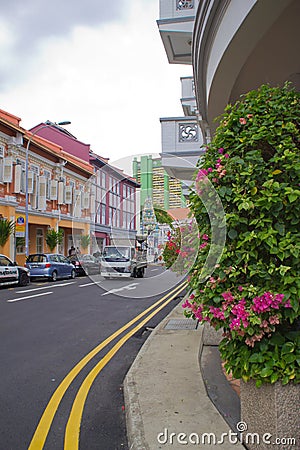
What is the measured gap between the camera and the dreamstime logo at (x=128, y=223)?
10.7 feet

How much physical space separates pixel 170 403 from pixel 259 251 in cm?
197

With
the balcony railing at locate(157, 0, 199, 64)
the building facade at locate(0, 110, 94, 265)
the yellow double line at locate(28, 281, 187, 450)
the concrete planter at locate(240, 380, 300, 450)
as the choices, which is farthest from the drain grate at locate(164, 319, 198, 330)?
the building facade at locate(0, 110, 94, 265)

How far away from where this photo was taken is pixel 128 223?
16953mm

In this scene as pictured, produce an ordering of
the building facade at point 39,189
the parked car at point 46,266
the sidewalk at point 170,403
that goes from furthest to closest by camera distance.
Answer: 1. the building facade at point 39,189
2. the parked car at point 46,266
3. the sidewalk at point 170,403

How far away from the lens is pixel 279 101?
3.26m

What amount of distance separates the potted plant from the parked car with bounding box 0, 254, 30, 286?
48.4ft

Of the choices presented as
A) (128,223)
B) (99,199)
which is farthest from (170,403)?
(99,199)

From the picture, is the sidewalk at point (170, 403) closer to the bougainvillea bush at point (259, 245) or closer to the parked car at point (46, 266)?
the bougainvillea bush at point (259, 245)

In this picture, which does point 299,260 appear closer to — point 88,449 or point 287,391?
point 287,391

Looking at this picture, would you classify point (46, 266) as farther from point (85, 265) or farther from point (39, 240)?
point (39, 240)

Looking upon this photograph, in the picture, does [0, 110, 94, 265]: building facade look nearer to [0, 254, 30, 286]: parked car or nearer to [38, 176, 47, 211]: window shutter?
[38, 176, 47, 211]: window shutter

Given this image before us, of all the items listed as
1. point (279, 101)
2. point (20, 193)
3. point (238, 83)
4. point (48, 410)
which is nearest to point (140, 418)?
point (48, 410)

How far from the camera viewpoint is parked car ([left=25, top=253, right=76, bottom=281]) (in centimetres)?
2080

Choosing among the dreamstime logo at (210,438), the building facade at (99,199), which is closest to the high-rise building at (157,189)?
the dreamstime logo at (210,438)
